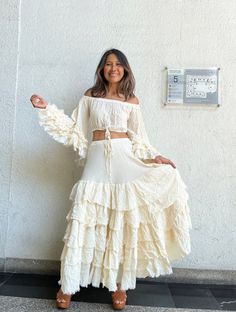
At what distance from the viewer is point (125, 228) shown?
175cm

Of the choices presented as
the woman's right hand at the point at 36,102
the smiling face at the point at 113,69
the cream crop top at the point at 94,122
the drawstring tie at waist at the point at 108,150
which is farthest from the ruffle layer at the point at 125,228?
the smiling face at the point at 113,69

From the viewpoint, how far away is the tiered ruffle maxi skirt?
1.69m

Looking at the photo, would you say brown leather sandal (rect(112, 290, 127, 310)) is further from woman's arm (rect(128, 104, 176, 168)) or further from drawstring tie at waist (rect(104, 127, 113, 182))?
woman's arm (rect(128, 104, 176, 168))

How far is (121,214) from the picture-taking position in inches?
67.6

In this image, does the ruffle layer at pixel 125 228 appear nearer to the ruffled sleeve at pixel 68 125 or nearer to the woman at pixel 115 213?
the woman at pixel 115 213

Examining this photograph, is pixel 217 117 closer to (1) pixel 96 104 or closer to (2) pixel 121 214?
(1) pixel 96 104

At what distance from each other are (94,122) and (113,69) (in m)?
0.36

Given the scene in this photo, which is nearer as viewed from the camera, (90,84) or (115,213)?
(115,213)

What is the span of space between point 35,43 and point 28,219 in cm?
135

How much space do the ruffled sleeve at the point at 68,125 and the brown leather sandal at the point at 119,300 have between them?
856mm

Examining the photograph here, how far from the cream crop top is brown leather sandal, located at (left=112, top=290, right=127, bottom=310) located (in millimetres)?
822

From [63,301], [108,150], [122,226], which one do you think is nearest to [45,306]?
[63,301]

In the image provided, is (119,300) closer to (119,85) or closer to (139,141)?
(139,141)

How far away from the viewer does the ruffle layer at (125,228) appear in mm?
1690
